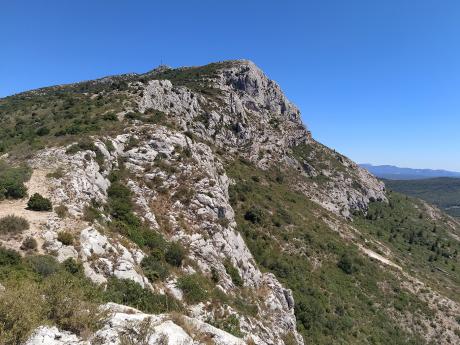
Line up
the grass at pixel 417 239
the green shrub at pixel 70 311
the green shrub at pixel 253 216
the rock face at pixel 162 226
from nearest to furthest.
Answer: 1. the green shrub at pixel 70 311
2. the rock face at pixel 162 226
3. the green shrub at pixel 253 216
4. the grass at pixel 417 239

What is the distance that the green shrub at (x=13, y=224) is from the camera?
20750mm

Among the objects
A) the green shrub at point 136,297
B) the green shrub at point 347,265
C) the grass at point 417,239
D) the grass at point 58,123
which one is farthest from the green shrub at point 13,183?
the grass at point 417,239

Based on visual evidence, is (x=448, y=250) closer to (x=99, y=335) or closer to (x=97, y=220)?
(x=97, y=220)

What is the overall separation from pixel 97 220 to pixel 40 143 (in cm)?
1543

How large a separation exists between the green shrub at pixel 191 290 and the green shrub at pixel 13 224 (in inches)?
422

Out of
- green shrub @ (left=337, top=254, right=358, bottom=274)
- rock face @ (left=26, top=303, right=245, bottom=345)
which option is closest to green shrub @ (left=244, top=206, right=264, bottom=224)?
green shrub @ (left=337, top=254, right=358, bottom=274)

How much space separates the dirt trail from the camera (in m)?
20.3

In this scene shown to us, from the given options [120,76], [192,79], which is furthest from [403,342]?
[120,76]

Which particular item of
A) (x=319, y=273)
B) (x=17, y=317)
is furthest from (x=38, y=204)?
(x=319, y=273)

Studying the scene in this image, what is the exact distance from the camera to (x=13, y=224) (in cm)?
2117

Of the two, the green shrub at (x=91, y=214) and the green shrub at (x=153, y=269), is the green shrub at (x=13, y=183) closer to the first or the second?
the green shrub at (x=91, y=214)

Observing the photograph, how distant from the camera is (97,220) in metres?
26.4

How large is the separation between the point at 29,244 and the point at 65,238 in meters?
2.05

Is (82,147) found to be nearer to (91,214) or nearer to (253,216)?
(91,214)
